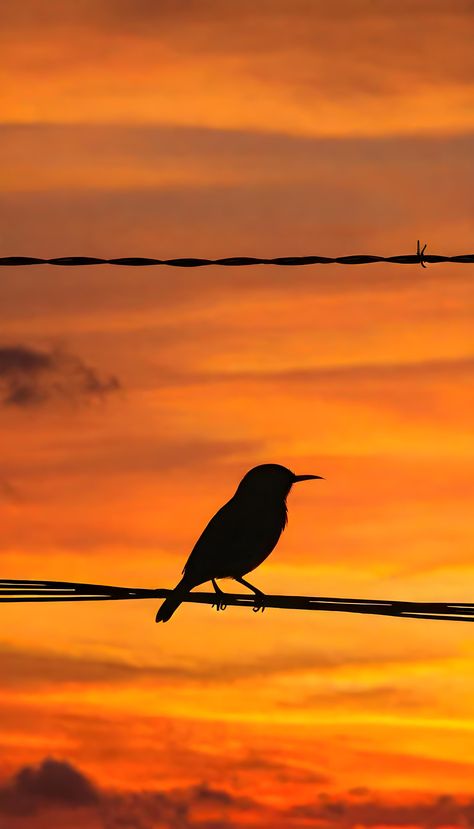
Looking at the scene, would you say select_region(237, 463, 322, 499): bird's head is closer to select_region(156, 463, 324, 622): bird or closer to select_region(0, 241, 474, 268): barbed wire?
select_region(156, 463, 324, 622): bird

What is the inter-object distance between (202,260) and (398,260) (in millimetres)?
1437

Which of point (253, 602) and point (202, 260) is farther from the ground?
point (202, 260)

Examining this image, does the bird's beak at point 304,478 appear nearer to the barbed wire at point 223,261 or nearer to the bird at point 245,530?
the bird at point 245,530

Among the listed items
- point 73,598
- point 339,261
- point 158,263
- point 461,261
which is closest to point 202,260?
point 158,263

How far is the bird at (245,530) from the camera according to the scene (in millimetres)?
13125

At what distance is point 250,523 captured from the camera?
13.8 metres

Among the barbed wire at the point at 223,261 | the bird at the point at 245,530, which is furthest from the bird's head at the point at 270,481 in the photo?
the barbed wire at the point at 223,261

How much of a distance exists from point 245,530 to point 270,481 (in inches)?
26.7

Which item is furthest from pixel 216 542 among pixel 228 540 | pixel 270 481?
pixel 270 481

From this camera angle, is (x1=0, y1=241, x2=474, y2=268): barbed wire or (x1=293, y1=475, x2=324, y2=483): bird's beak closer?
(x1=0, y1=241, x2=474, y2=268): barbed wire

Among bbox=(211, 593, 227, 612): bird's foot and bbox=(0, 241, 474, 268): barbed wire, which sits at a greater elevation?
bbox=(0, 241, 474, 268): barbed wire

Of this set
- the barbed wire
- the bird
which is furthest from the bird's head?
the barbed wire

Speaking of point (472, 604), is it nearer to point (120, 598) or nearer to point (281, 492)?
point (120, 598)

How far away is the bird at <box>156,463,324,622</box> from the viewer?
43.1 ft
